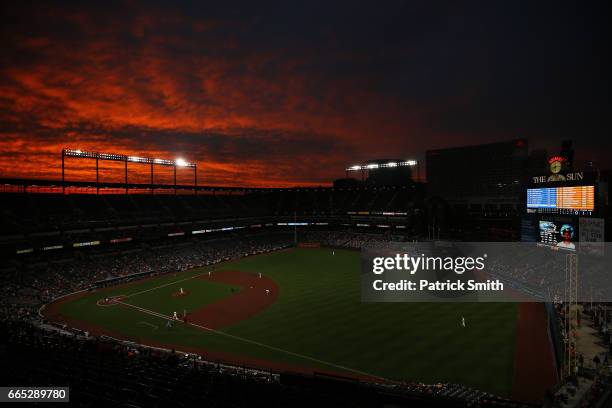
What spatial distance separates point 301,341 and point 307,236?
170ft

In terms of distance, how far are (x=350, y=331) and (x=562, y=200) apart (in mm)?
20631

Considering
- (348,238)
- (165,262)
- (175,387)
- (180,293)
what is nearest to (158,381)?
(175,387)

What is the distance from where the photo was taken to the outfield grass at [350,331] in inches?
811

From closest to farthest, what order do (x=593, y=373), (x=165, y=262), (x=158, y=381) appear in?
(x=158, y=381), (x=593, y=373), (x=165, y=262)

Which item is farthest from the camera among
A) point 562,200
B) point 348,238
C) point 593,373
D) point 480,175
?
point 480,175

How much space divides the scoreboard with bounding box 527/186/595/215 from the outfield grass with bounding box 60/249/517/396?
9544 mm

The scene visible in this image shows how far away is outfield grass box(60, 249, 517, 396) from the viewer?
2061cm

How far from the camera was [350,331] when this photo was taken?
2614cm

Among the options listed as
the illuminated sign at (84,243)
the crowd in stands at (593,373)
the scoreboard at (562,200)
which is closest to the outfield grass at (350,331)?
the crowd in stands at (593,373)

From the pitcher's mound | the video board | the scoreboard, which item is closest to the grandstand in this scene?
the pitcher's mound

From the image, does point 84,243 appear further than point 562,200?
Yes

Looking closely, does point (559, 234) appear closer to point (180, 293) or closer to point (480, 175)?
point (180, 293)

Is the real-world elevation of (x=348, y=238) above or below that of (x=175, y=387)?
below

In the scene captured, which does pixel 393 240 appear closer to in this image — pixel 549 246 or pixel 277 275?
pixel 277 275
